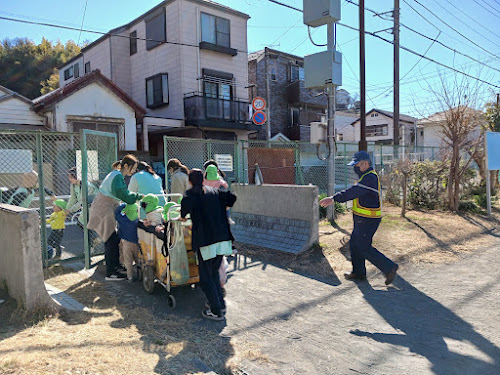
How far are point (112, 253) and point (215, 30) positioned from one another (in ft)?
57.1

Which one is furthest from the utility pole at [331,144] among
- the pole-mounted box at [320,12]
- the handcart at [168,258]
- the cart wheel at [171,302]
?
the cart wheel at [171,302]

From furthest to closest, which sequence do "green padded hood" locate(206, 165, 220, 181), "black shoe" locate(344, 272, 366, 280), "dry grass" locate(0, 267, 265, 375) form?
"green padded hood" locate(206, 165, 220, 181) → "black shoe" locate(344, 272, 366, 280) → "dry grass" locate(0, 267, 265, 375)

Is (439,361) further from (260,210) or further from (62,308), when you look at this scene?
(260,210)

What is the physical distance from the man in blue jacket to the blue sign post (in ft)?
19.7

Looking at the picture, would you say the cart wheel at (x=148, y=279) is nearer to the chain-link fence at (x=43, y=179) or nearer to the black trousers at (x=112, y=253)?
the black trousers at (x=112, y=253)

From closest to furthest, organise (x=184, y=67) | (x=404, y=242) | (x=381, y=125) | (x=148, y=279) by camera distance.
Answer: (x=148, y=279) < (x=404, y=242) < (x=184, y=67) < (x=381, y=125)

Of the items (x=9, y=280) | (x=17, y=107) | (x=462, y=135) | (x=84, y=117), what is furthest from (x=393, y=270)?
(x=17, y=107)

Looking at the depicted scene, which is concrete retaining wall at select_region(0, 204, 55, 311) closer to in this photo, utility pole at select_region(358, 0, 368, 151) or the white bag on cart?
the white bag on cart

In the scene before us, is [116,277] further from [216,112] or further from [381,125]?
[381,125]

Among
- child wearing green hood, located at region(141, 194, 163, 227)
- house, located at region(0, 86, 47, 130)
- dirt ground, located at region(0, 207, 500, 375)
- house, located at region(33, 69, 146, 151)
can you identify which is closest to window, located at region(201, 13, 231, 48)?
house, located at region(33, 69, 146, 151)

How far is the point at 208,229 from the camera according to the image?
4094 mm

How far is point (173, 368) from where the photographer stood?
3109mm

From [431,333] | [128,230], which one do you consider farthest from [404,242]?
[128,230]

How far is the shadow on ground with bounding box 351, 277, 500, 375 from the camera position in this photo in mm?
3217
